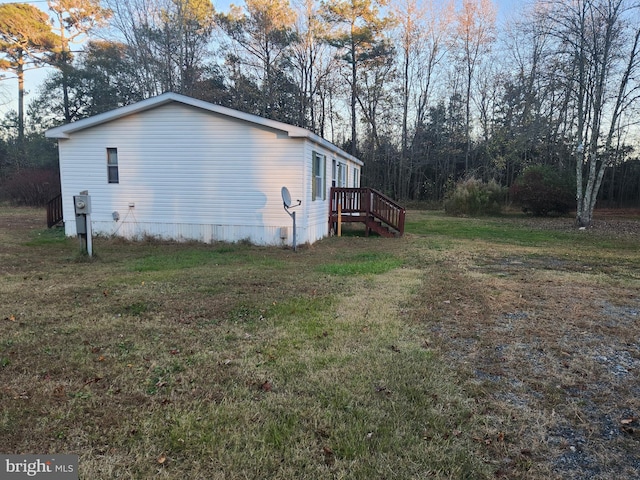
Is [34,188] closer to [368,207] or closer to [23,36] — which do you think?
[23,36]

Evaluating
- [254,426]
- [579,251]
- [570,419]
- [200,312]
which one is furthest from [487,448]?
[579,251]

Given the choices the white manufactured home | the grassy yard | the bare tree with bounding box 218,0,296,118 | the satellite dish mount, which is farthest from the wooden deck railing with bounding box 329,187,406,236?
the bare tree with bounding box 218,0,296,118

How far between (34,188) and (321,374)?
986 inches

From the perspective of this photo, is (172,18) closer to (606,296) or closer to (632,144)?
(606,296)

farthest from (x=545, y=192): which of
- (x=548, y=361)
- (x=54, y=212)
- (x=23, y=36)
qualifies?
(x=23, y=36)

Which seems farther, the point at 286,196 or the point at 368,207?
the point at 368,207

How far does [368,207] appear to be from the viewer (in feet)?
38.8

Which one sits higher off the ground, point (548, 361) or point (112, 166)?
point (112, 166)

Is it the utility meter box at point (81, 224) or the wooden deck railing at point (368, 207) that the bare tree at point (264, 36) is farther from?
the utility meter box at point (81, 224)

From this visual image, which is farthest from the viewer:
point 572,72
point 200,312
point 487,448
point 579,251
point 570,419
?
point 572,72

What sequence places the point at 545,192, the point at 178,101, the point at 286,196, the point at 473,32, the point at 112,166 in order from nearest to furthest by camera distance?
the point at 286,196 → the point at 178,101 → the point at 112,166 → the point at 545,192 → the point at 473,32

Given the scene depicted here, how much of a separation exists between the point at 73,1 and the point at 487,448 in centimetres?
3027

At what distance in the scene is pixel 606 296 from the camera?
5375mm

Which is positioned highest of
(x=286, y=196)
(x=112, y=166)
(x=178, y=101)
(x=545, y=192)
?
(x=178, y=101)
